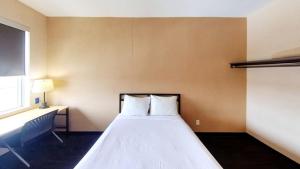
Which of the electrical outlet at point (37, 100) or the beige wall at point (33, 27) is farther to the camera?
the electrical outlet at point (37, 100)

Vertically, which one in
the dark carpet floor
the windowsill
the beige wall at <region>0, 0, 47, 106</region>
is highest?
the beige wall at <region>0, 0, 47, 106</region>

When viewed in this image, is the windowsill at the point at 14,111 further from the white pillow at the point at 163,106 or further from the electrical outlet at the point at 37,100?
the white pillow at the point at 163,106

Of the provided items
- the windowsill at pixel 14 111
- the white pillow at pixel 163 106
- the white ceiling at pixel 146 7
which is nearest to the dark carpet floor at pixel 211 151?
the windowsill at pixel 14 111

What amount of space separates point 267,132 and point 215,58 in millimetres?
1686

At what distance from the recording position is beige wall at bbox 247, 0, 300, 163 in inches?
103

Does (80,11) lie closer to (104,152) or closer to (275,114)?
(104,152)

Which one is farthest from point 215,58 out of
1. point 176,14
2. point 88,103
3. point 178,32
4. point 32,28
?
point 32,28

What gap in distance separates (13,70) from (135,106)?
2.14 metres

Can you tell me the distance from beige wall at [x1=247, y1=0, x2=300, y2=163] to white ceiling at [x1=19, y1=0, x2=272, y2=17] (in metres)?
0.34

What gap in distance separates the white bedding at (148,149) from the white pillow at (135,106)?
0.56m

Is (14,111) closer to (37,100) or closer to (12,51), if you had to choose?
(37,100)

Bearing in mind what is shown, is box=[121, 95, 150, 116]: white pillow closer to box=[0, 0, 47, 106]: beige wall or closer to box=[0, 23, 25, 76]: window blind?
box=[0, 0, 47, 106]: beige wall

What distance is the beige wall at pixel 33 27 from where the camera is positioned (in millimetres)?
2832

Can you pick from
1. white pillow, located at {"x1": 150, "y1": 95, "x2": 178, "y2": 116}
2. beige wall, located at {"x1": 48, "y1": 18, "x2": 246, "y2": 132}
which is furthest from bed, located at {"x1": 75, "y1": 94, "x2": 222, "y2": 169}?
beige wall, located at {"x1": 48, "y1": 18, "x2": 246, "y2": 132}
